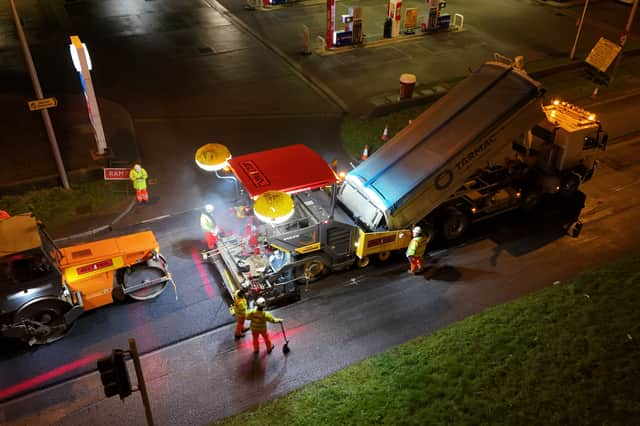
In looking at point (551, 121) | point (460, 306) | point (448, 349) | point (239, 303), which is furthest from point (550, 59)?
point (239, 303)

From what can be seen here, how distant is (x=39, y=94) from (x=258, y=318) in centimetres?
893

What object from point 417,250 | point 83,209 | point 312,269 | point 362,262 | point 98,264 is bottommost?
point 83,209

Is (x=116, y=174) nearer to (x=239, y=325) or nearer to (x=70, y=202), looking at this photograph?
(x=70, y=202)

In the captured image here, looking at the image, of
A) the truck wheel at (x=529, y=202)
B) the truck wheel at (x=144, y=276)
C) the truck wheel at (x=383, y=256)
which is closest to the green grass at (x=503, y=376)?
the truck wheel at (x=383, y=256)

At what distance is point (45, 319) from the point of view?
36.1 ft

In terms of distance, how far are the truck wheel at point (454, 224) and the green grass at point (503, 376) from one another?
9.50ft

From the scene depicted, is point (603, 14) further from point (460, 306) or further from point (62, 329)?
→ point (62, 329)

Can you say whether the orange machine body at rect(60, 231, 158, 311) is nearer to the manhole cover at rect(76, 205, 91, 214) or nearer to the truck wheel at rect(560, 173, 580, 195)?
the manhole cover at rect(76, 205, 91, 214)

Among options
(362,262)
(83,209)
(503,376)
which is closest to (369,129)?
(362,262)

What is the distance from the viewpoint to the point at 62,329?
37.0ft

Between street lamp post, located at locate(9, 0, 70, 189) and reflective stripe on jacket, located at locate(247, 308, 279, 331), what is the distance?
27.8 feet

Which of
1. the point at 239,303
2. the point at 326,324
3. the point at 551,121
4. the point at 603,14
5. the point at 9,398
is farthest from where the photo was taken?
the point at 603,14

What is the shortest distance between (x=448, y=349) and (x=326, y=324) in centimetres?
268

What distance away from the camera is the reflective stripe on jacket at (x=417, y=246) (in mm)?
12617
